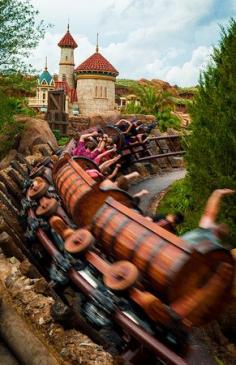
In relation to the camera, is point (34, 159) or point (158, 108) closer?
point (34, 159)

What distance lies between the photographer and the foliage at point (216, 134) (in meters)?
10.1

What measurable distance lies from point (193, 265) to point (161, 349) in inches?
34.5

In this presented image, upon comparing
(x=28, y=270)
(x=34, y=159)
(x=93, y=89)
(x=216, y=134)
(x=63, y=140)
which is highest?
(x=93, y=89)

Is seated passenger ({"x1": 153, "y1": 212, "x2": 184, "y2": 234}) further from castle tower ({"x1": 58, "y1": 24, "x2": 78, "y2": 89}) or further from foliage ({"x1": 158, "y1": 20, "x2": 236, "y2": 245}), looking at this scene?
castle tower ({"x1": 58, "y1": 24, "x2": 78, "y2": 89})

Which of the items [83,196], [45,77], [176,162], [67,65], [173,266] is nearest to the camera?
[173,266]

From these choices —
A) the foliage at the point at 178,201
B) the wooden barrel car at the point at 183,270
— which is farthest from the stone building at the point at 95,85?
the wooden barrel car at the point at 183,270

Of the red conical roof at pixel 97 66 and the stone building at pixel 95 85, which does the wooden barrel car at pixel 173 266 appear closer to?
the stone building at pixel 95 85

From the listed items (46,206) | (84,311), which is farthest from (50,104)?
(84,311)

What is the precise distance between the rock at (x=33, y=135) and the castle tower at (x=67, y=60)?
28.1 meters

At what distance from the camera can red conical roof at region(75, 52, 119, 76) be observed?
43.1 m

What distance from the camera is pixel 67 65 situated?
5009cm

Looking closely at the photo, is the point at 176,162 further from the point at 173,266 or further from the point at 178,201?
the point at 173,266

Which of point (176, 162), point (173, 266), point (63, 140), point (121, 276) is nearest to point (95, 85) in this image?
point (63, 140)

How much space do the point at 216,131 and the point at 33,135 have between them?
1263cm
